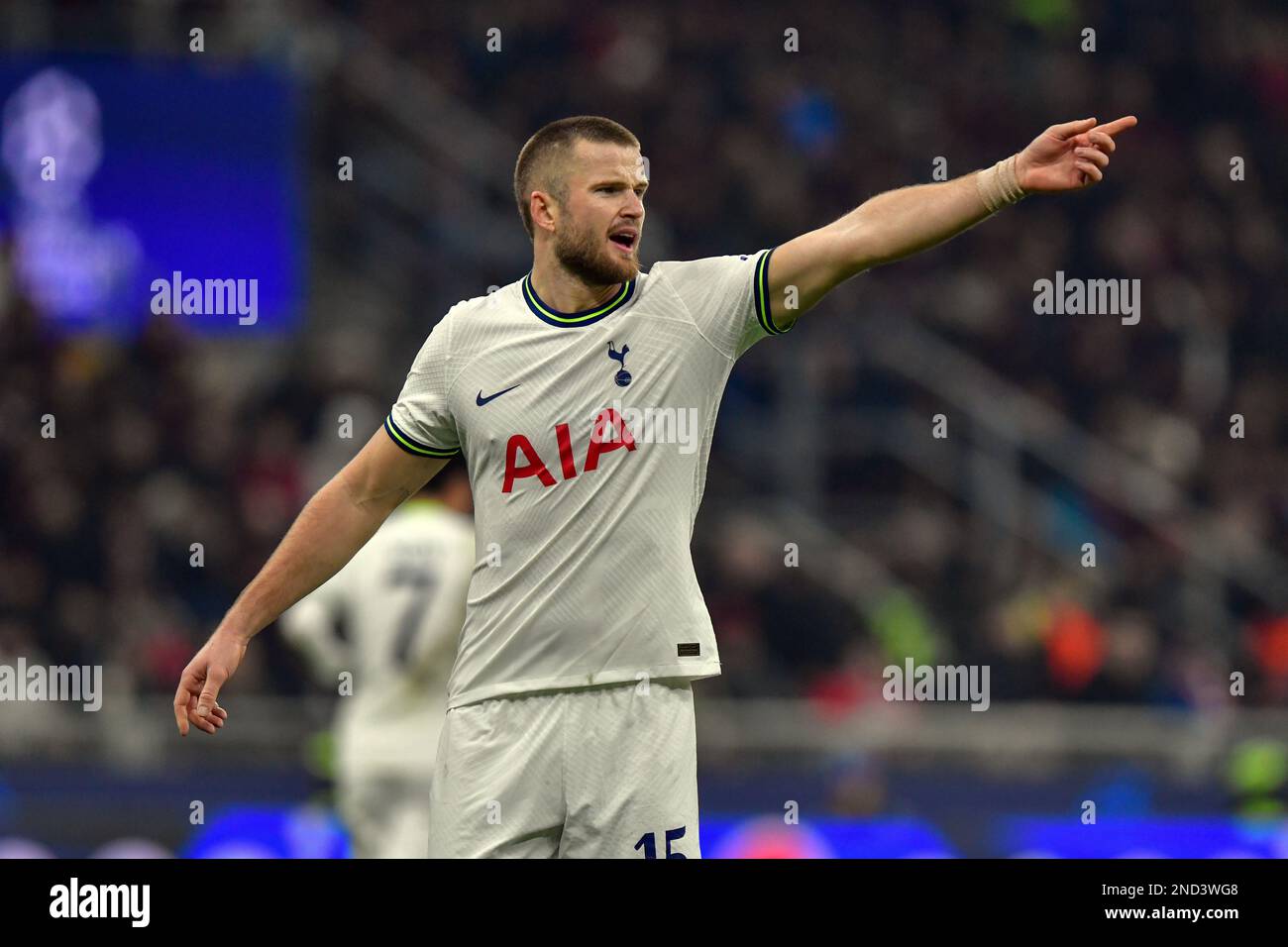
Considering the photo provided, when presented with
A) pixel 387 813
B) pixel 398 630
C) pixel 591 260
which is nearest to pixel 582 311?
pixel 591 260

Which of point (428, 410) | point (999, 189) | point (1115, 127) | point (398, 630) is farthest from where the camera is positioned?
point (398, 630)

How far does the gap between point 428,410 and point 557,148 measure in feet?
2.24

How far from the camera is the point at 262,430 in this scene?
511 inches

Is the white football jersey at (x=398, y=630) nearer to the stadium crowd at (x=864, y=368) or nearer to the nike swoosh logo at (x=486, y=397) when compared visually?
the nike swoosh logo at (x=486, y=397)

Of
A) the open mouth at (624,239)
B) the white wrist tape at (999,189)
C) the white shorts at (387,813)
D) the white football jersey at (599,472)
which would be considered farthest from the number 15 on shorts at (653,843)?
the white shorts at (387,813)

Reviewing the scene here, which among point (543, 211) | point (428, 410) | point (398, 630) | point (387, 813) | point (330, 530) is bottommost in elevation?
point (387, 813)

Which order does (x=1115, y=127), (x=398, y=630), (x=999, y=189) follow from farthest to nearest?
(x=398, y=630) → (x=1115, y=127) → (x=999, y=189)

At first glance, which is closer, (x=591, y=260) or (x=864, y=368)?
(x=591, y=260)

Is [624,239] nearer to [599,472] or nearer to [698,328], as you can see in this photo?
[698,328]

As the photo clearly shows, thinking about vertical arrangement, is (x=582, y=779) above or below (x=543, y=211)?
below

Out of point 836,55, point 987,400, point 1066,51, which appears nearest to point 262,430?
point 987,400

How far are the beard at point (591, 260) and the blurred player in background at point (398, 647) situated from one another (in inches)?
104

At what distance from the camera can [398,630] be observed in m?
Result: 7.50

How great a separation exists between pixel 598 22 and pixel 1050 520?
5633 mm
